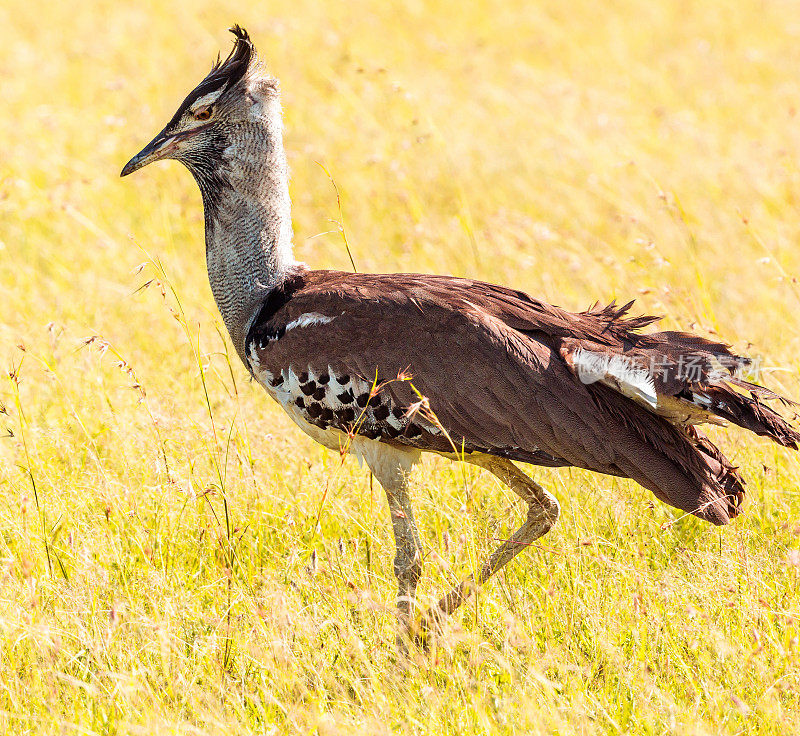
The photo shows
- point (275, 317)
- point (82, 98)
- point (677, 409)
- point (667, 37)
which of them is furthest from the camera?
point (667, 37)

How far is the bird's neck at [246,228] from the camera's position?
12.9 feet

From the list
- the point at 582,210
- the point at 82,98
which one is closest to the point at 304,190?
the point at 582,210

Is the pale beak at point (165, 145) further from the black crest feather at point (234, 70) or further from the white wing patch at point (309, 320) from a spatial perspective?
the white wing patch at point (309, 320)

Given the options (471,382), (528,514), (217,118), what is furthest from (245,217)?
(528,514)

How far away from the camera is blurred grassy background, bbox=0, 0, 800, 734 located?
2.96 meters

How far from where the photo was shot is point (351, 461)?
4254 mm

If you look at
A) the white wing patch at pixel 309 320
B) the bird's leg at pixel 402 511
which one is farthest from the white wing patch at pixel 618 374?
the white wing patch at pixel 309 320

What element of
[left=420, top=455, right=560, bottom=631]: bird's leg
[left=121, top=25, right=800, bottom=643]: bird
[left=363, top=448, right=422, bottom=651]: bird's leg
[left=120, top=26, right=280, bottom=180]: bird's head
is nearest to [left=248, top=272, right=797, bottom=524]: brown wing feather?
[left=121, top=25, right=800, bottom=643]: bird

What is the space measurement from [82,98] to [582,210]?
444 cm

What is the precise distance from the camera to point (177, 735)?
9.08 ft

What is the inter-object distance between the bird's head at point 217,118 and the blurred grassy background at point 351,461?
0.41m

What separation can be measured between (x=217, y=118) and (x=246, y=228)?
438 mm

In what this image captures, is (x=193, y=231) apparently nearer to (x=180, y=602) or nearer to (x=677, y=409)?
(x=180, y=602)

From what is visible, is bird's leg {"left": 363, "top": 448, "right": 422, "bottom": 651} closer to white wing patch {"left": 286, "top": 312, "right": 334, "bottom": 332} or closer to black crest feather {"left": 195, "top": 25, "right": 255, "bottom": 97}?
white wing patch {"left": 286, "top": 312, "right": 334, "bottom": 332}
